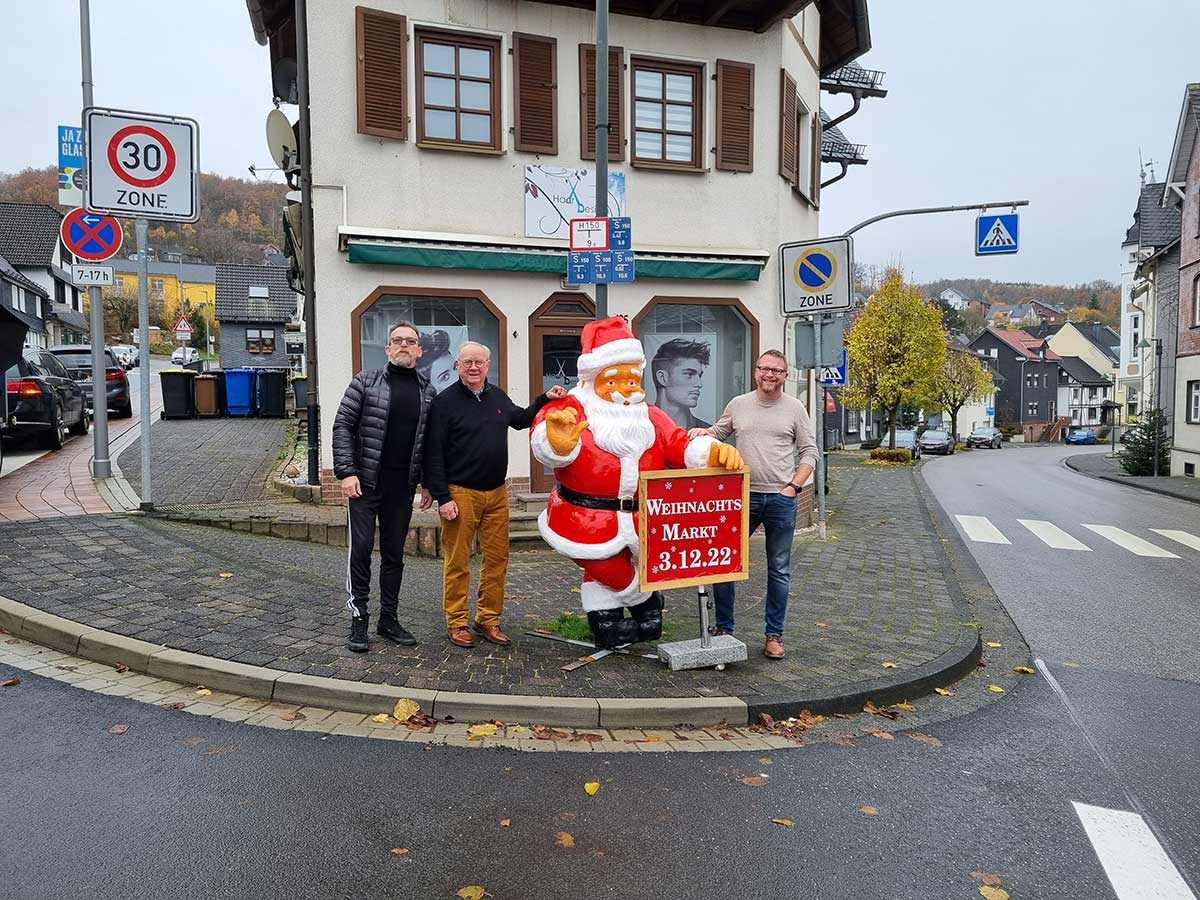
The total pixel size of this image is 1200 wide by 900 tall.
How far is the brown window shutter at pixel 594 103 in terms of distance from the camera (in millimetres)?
11445

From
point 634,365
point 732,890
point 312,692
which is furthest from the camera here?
point 634,365

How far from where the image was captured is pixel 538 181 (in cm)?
1134

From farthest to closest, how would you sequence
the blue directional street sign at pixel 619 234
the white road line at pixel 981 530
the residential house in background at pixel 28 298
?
1. the residential house in background at pixel 28 298
2. the white road line at pixel 981 530
3. the blue directional street sign at pixel 619 234

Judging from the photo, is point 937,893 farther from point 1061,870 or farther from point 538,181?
point 538,181

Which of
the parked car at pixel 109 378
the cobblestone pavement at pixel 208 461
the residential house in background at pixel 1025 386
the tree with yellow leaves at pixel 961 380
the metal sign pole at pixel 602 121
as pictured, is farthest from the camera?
the residential house in background at pixel 1025 386

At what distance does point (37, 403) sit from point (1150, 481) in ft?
87.7

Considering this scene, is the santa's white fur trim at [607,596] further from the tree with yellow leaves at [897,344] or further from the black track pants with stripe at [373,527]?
the tree with yellow leaves at [897,344]

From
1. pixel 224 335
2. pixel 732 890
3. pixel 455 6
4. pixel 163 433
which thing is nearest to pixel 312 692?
pixel 732 890

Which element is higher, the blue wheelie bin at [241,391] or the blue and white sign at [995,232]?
the blue and white sign at [995,232]

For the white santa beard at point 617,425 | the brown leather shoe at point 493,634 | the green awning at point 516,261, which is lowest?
the brown leather shoe at point 493,634

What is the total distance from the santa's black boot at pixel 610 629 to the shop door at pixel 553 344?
5.71m

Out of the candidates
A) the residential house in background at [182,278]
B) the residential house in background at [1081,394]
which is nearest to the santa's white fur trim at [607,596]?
the residential house in background at [182,278]

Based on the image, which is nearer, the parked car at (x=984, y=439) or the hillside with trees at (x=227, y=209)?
the parked car at (x=984, y=439)

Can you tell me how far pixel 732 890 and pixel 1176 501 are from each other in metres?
21.2
